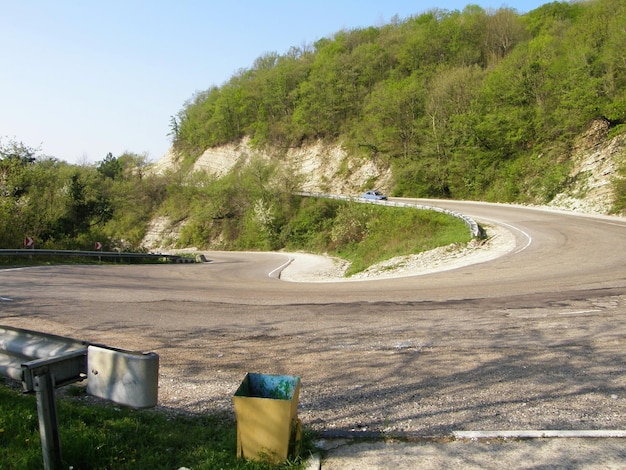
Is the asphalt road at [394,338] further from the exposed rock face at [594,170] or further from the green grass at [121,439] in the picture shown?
the exposed rock face at [594,170]

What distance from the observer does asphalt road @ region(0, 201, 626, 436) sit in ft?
18.2

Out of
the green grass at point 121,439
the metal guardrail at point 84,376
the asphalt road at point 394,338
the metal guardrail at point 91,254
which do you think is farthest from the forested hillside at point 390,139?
the metal guardrail at point 84,376

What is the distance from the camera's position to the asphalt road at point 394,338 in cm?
555

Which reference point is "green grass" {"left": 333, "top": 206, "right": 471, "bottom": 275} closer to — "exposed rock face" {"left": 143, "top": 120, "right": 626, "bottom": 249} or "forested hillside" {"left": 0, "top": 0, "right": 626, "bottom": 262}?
"forested hillside" {"left": 0, "top": 0, "right": 626, "bottom": 262}

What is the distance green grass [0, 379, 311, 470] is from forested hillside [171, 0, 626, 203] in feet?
136

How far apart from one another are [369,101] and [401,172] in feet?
58.9

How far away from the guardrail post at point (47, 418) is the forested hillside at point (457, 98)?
141 ft

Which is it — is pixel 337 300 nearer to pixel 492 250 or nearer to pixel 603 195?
pixel 492 250

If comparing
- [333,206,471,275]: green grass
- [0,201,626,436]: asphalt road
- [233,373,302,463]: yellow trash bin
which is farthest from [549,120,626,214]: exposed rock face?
[233,373,302,463]: yellow trash bin

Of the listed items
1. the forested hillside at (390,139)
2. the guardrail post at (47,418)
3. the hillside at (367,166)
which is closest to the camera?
the guardrail post at (47,418)

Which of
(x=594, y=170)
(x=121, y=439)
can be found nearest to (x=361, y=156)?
(x=594, y=170)

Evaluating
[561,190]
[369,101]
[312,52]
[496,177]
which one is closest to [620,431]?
[561,190]

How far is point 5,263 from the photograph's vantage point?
24984 mm

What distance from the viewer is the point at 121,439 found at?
4.66m
